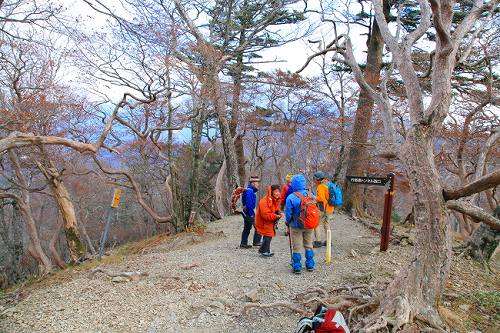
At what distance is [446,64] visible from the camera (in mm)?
4312

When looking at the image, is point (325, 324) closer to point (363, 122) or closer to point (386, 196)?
point (386, 196)

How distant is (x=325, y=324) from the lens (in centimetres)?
310

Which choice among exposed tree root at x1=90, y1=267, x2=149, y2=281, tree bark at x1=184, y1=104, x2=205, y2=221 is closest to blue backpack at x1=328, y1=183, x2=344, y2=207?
exposed tree root at x1=90, y1=267, x2=149, y2=281

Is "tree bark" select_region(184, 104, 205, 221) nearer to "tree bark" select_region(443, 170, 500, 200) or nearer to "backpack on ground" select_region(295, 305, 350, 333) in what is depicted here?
"tree bark" select_region(443, 170, 500, 200)

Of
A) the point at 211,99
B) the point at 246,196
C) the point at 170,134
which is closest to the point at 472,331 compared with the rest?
the point at 246,196

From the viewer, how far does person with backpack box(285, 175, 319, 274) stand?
5637 mm

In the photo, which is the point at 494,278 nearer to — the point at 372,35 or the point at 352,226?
the point at 352,226

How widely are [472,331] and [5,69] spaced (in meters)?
12.9

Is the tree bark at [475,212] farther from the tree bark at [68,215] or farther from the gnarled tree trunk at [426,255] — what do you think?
the tree bark at [68,215]

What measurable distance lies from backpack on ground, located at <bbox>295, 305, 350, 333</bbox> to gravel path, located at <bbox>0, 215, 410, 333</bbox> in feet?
3.39

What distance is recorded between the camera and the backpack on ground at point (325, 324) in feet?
10.1

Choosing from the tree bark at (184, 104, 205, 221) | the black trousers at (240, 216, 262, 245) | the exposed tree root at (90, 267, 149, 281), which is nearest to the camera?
the exposed tree root at (90, 267, 149, 281)

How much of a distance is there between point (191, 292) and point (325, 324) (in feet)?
8.52

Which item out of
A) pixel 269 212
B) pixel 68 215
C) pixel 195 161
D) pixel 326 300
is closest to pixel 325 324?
pixel 326 300
